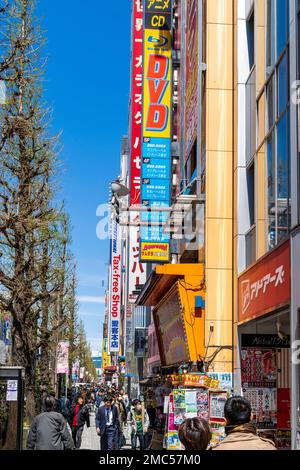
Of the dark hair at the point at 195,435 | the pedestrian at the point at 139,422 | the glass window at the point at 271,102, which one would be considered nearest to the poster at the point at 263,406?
the glass window at the point at 271,102

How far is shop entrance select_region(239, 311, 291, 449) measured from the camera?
17078 mm

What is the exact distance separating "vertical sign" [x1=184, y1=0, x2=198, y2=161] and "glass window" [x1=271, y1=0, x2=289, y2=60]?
7.82 m

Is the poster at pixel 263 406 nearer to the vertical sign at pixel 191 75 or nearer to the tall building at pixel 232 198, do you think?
the tall building at pixel 232 198

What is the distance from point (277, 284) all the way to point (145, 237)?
38.9 ft

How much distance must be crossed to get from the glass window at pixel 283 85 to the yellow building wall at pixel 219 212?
4.96 meters

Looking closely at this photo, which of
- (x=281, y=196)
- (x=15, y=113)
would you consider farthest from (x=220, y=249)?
(x=15, y=113)

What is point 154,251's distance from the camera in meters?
26.5

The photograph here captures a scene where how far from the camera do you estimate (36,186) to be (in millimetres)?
23516

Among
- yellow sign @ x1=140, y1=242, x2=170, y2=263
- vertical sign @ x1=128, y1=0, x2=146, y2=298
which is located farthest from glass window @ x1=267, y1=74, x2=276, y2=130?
yellow sign @ x1=140, y1=242, x2=170, y2=263

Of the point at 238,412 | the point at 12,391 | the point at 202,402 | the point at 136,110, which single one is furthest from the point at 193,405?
the point at 136,110

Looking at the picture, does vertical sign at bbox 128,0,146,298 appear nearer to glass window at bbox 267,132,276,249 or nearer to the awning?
the awning

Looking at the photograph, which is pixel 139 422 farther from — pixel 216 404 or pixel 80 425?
pixel 216 404

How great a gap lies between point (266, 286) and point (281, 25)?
5.08 m

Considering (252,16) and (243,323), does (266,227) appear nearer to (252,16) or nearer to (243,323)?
(243,323)
